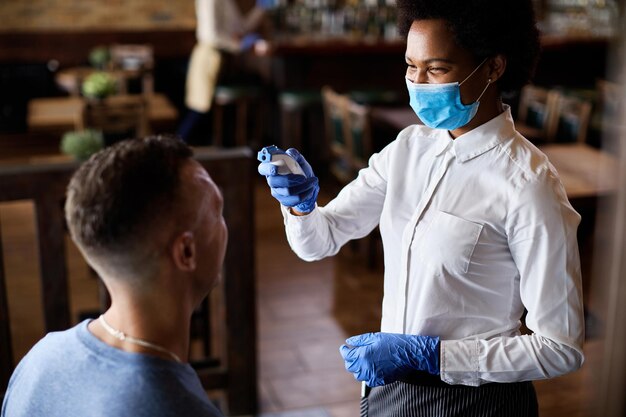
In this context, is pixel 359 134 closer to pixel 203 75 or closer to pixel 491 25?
pixel 203 75

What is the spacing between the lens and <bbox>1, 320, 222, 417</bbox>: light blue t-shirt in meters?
1.08

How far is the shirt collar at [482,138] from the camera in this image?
4.45 ft

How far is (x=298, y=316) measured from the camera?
3963 mm

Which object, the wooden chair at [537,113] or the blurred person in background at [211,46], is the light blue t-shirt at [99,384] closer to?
the wooden chair at [537,113]

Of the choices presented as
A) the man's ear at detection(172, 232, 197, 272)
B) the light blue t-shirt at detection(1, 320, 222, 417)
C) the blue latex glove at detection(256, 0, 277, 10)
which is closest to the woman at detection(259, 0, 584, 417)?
the man's ear at detection(172, 232, 197, 272)

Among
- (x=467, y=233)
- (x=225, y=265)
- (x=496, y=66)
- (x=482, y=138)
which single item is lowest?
(x=225, y=265)

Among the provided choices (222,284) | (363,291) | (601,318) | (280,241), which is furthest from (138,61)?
(601,318)

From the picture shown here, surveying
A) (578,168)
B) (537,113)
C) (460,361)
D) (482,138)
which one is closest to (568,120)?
(537,113)

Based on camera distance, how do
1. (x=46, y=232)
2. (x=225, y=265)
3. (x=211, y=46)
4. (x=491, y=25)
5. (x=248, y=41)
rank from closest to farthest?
1. (x=491, y=25)
2. (x=46, y=232)
3. (x=225, y=265)
4. (x=211, y=46)
5. (x=248, y=41)

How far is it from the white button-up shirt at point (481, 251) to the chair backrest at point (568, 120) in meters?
3.52

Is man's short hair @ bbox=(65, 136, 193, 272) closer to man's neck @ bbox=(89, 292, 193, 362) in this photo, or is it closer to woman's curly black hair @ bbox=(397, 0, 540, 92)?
man's neck @ bbox=(89, 292, 193, 362)

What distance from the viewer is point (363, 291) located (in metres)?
4.26

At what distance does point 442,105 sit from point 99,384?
0.71 m

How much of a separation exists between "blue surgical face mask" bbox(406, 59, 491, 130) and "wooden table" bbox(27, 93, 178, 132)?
378cm
